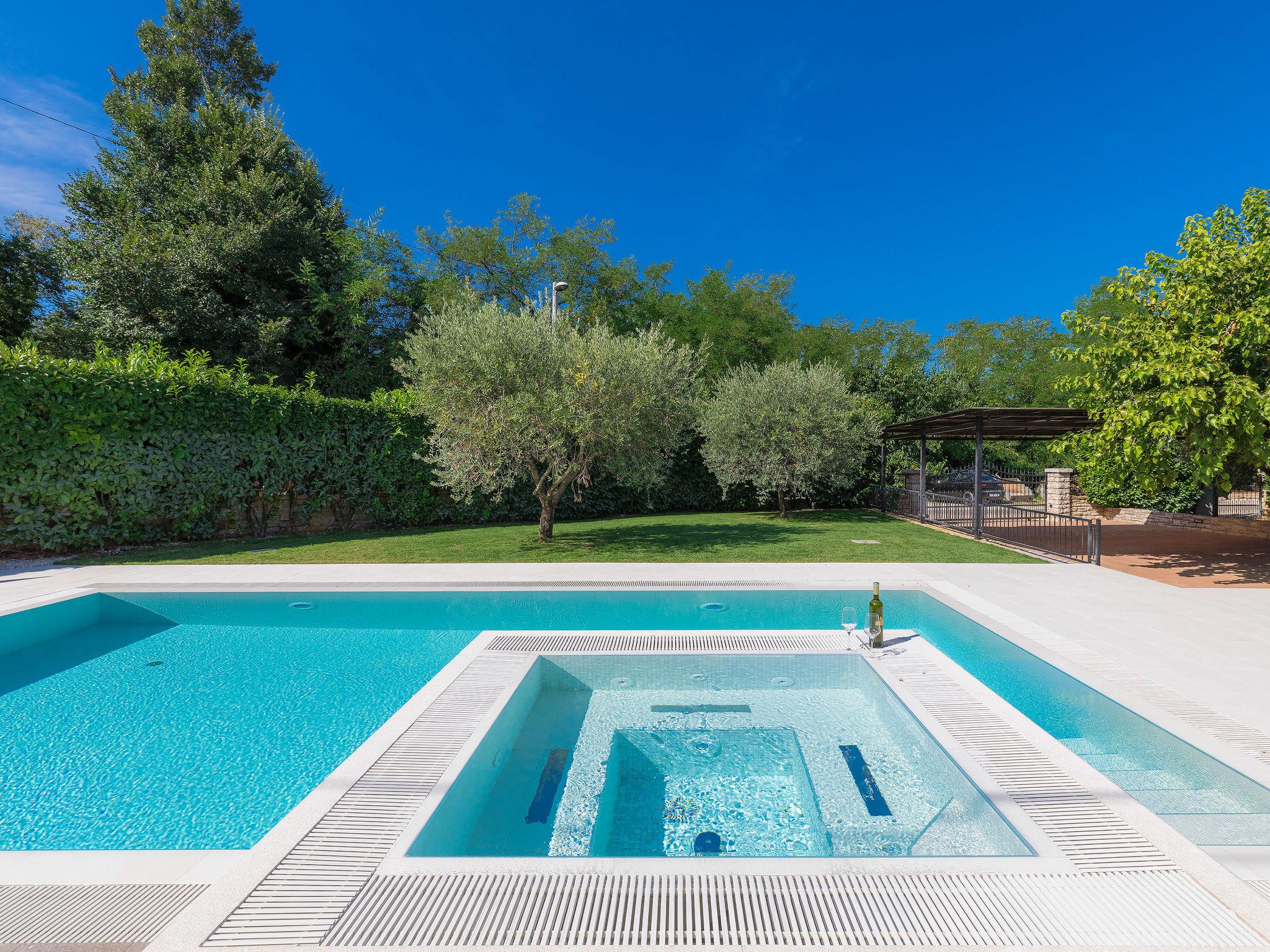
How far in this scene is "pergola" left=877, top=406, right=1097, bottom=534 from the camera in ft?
40.9

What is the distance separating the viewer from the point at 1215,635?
6086 mm

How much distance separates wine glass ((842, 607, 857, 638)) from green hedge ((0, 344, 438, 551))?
12248 mm

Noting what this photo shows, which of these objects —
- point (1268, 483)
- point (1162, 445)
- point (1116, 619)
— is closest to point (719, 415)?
point (1162, 445)

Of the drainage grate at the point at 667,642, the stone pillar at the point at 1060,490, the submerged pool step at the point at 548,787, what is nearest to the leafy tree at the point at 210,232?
the drainage grate at the point at 667,642

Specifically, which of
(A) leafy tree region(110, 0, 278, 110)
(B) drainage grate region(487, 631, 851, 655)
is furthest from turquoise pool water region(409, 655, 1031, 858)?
(A) leafy tree region(110, 0, 278, 110)

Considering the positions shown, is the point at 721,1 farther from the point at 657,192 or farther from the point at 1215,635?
the point at 1215,635

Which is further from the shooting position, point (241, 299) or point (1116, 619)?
point (241, 299)

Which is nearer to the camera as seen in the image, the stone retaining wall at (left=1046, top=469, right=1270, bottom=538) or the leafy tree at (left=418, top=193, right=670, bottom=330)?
the stone retaining wall at (left=1046, top=469, right=1270, bottom=538)

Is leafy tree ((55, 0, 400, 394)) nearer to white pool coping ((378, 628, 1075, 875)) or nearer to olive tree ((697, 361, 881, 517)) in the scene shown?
olive tree ((697, 361, 881, 517))

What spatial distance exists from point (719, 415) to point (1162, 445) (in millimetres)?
9536

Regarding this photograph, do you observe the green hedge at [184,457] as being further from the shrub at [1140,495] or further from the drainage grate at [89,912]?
the shrub at [1140,495]

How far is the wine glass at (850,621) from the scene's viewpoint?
5926 millimetres

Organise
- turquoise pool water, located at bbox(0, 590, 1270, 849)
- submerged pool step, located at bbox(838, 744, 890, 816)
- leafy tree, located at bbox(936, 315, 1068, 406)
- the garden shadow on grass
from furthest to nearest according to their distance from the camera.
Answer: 1. leafy tree, located at bbox(936, 315, 1068, 406)
2. the garden shadow on grass
3. submerged pool step, located at bbox(838, 744, 890, 816)
4. turquoise pool water, located at bbox(0, 590, 1270, 849)

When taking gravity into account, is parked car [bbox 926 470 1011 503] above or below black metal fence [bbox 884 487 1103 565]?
above
